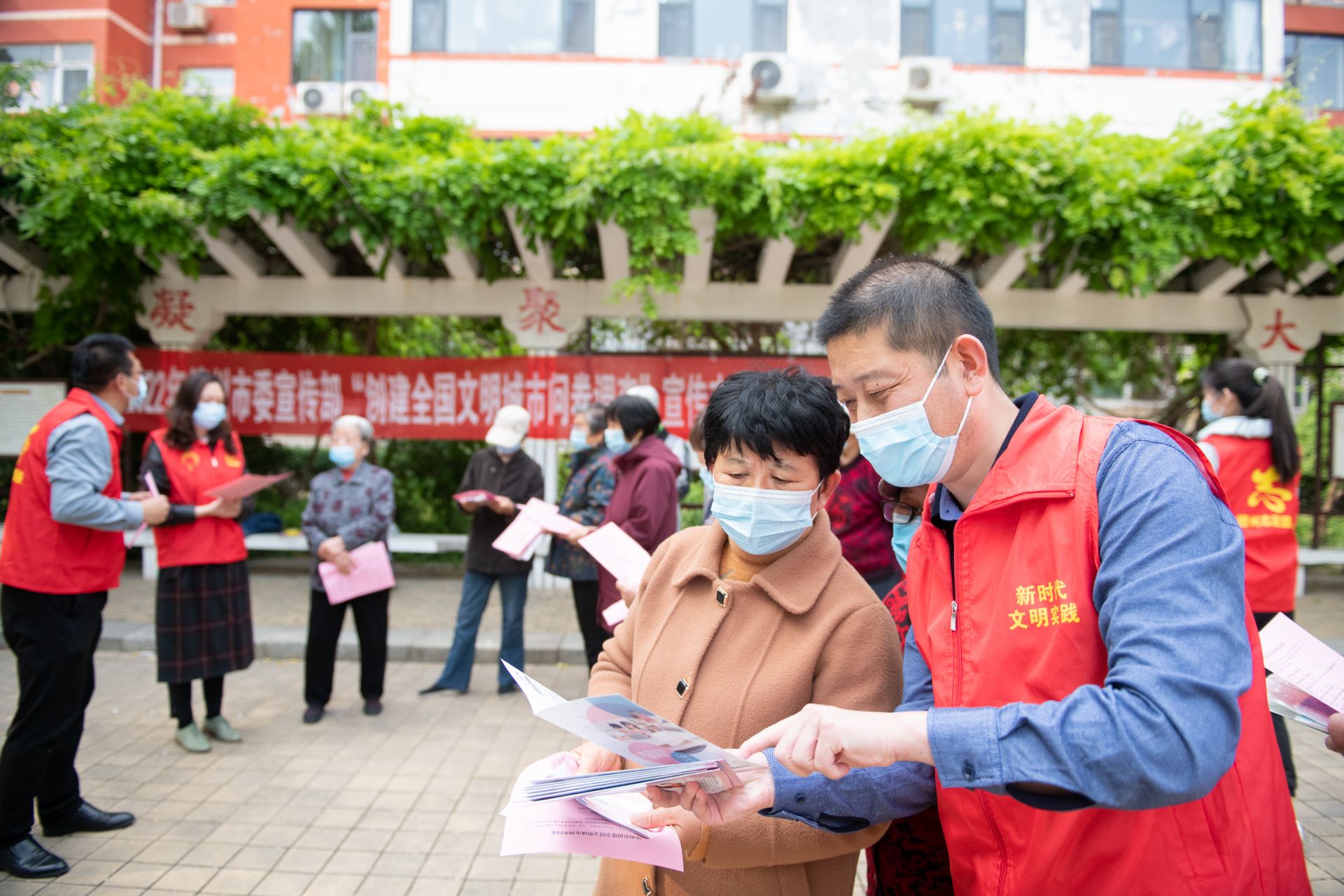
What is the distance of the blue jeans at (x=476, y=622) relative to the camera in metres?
5.22

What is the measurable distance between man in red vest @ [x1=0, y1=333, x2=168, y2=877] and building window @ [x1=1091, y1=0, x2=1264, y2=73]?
38.9 feet

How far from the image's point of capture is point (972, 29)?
10.6 metres

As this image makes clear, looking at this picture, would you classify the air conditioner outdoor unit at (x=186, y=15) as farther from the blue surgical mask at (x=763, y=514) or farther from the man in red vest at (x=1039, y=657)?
the man in red vest at (x=1039, y=657)

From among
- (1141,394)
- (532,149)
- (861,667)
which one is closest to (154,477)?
(532,149)

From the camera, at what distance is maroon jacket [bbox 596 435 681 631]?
442 centimetres

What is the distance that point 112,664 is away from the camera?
564cm

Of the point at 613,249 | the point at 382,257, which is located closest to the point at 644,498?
the point at 613,249

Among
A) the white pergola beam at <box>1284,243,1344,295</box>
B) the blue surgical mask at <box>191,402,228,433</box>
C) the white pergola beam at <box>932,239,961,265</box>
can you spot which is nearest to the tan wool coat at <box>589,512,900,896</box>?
the blue surgical mask at <box>191,402,228,433</box>

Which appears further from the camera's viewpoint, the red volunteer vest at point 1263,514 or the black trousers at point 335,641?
the black trousers at point 335,641

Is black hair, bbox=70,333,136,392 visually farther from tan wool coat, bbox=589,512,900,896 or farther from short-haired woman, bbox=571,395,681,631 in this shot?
tan wool coat, bbox=589,512,900,896

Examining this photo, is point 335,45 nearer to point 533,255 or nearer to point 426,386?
point 426,386

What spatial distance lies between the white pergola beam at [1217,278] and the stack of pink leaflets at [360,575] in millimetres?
7311

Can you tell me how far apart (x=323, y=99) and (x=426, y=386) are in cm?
495

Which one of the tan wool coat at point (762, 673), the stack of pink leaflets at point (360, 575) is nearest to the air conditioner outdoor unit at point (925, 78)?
the stack of pink leaflets at point (360, 575)
